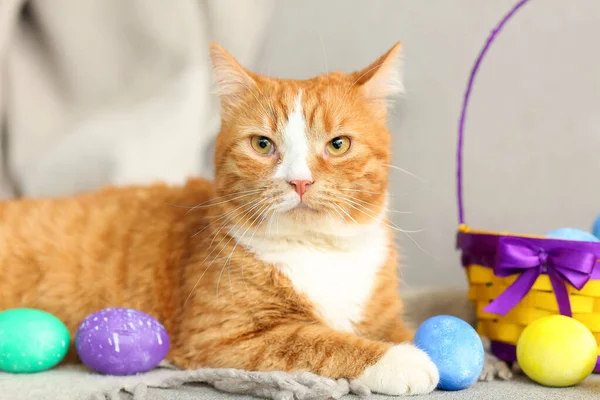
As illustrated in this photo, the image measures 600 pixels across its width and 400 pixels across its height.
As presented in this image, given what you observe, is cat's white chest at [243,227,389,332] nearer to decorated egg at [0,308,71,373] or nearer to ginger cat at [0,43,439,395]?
ginger cat at [0,43,439,395]

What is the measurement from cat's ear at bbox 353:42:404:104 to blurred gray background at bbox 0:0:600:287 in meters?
0.97

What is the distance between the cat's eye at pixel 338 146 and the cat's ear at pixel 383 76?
0.61 ft

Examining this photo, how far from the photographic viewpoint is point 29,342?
159 cm

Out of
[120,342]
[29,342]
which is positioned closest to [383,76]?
[120,342]

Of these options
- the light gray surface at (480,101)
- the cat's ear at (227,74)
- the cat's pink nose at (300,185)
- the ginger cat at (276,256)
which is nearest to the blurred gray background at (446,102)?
the light gray surface at (480,101)

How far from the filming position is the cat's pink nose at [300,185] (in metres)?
1.50

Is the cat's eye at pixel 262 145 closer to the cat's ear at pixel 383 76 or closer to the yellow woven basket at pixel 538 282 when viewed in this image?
the cat's ear at pixel 383 76

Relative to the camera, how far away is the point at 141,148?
264 cm

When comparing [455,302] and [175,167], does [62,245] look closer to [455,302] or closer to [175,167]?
[175,167]

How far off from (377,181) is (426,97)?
1.25 meters

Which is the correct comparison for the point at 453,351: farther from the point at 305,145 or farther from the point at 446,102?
the point at 446,102

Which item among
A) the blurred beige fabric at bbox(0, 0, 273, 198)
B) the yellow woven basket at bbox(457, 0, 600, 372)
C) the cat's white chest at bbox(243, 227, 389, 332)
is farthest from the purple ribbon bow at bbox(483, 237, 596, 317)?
the blurred beige fabric at bbox(0, 0, 273, 198)

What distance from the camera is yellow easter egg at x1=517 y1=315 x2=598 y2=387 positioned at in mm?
1434

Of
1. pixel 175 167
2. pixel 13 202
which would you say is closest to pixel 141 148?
pixel 175 167
